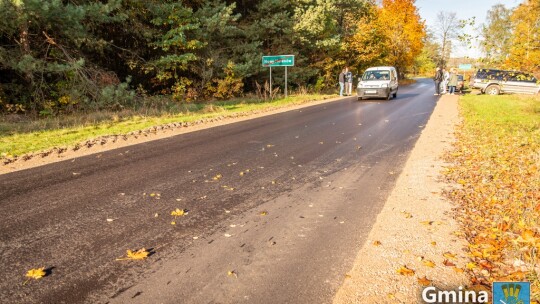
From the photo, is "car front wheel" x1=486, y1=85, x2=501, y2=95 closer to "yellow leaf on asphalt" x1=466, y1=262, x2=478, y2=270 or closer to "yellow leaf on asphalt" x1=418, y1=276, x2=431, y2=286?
"yellow leaf on asphalt" x1=466, y1=262, x2=478, y2=270

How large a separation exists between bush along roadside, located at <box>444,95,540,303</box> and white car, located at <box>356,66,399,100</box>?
36.7 feet

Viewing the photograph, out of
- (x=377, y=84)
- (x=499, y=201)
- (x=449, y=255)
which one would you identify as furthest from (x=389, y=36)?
(x=449, y=255)

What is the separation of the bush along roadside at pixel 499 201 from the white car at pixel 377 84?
11173 mm

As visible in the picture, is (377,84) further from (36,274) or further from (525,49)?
(36,274)

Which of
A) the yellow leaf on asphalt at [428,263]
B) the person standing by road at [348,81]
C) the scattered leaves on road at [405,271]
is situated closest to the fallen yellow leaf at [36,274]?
the scattered leaves on road at [405,271]

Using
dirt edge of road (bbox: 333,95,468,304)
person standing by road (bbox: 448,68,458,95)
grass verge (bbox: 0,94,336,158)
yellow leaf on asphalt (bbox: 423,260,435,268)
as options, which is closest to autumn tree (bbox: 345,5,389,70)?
person standing by road (bbox: 448,68,458,95)

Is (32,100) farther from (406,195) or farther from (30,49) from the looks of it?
(406,195)

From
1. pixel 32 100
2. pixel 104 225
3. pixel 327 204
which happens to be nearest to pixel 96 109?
pixel 32 100

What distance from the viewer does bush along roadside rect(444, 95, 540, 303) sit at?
10.2 ft

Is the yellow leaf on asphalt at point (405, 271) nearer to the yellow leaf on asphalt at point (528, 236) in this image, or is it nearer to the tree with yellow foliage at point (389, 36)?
the yellow leaf on asphalt at point (528, 236)

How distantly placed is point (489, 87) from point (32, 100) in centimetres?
2815

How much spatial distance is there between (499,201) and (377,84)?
662 inches

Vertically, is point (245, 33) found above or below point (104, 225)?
above

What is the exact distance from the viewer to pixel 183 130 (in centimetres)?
1127
